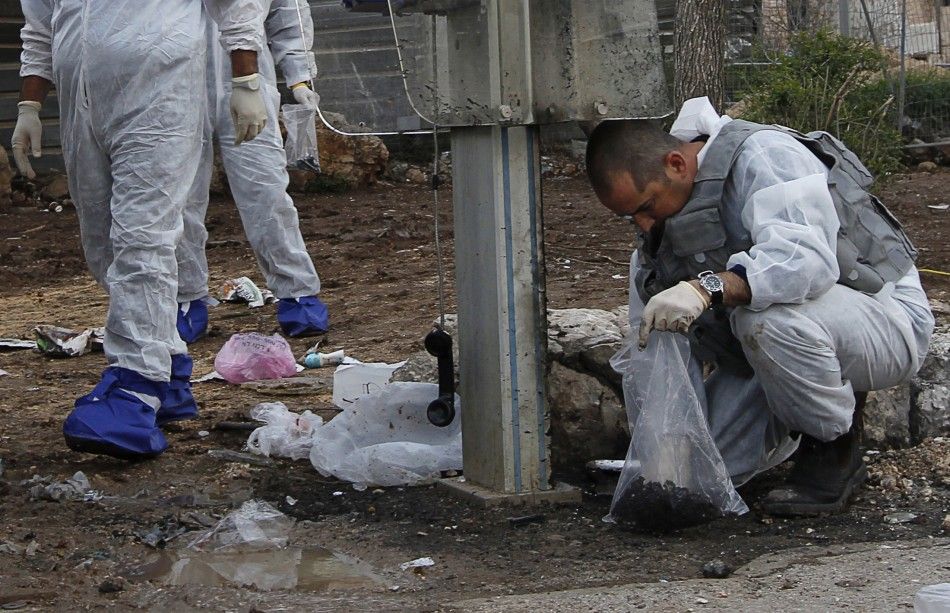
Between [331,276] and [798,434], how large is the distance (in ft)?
15.1

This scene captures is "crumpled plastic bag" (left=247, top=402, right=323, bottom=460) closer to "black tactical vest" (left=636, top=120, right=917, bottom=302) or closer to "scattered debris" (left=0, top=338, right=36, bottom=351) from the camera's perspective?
"black tactical vest" (left=636, top=120, right=917, bottom=302)

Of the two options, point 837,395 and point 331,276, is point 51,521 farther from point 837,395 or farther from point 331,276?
point 331,276

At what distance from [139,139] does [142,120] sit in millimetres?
57

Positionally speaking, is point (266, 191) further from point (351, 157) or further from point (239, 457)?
point (351, 157)

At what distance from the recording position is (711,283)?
322 cm

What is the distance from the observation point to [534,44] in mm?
3465

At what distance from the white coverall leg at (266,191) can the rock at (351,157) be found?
536cm

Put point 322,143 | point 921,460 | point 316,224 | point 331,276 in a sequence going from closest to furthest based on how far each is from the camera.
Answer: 1. point 921,460
2. point 331,276
3. point 316,224
4. point 322,143

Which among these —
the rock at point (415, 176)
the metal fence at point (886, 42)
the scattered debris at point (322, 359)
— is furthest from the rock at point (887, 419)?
the rock at point (415, 176)

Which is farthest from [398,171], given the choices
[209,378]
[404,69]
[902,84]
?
[404,69]

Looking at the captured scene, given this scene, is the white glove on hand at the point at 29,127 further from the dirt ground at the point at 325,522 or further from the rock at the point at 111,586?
the rock at the point at 111,586

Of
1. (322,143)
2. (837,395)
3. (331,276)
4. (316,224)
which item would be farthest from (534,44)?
(322,143)

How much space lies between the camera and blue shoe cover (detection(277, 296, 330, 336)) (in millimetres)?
6184

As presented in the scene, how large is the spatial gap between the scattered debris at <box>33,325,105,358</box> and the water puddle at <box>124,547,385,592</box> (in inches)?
110
